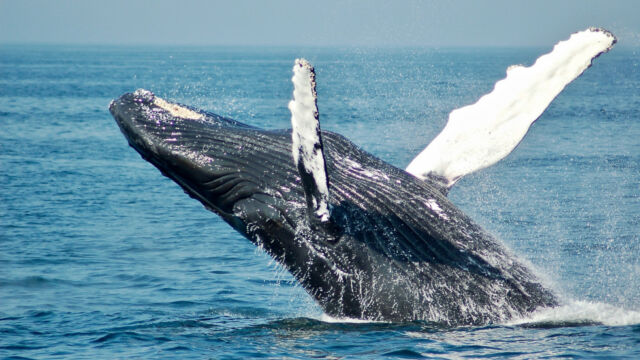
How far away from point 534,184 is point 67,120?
2197cm

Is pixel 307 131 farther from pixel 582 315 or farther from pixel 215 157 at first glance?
pixel 582 315

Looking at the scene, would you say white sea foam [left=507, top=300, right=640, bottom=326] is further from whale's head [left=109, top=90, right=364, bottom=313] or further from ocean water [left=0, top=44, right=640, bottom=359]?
whale's head [left=109, top=90, right=364, bottom=313]

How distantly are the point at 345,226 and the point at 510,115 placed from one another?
1.90 m

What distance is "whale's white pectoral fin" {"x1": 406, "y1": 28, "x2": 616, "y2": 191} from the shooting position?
7.50 m

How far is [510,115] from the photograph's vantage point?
25.0 feet

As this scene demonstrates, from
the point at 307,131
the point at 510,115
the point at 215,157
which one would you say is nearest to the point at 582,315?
the point at 510,115

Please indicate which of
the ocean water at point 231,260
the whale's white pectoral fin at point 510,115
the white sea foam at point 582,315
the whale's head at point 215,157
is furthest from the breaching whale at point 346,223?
the whale's white pectoral fin at point 510,115

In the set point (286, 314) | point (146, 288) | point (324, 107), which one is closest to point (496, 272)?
point (286, 314)

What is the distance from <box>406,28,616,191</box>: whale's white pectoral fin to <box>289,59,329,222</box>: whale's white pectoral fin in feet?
5.37

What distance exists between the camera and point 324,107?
42438 mm

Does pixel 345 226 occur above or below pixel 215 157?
below

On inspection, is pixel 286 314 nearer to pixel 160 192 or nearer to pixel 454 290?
pixel 454 290

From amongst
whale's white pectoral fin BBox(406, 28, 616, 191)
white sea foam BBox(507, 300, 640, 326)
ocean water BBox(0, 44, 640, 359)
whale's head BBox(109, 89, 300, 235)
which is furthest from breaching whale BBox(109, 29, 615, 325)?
whale's white pectoral fin BBox(406, 28, 616, 191)

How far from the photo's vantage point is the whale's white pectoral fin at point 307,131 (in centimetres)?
601
